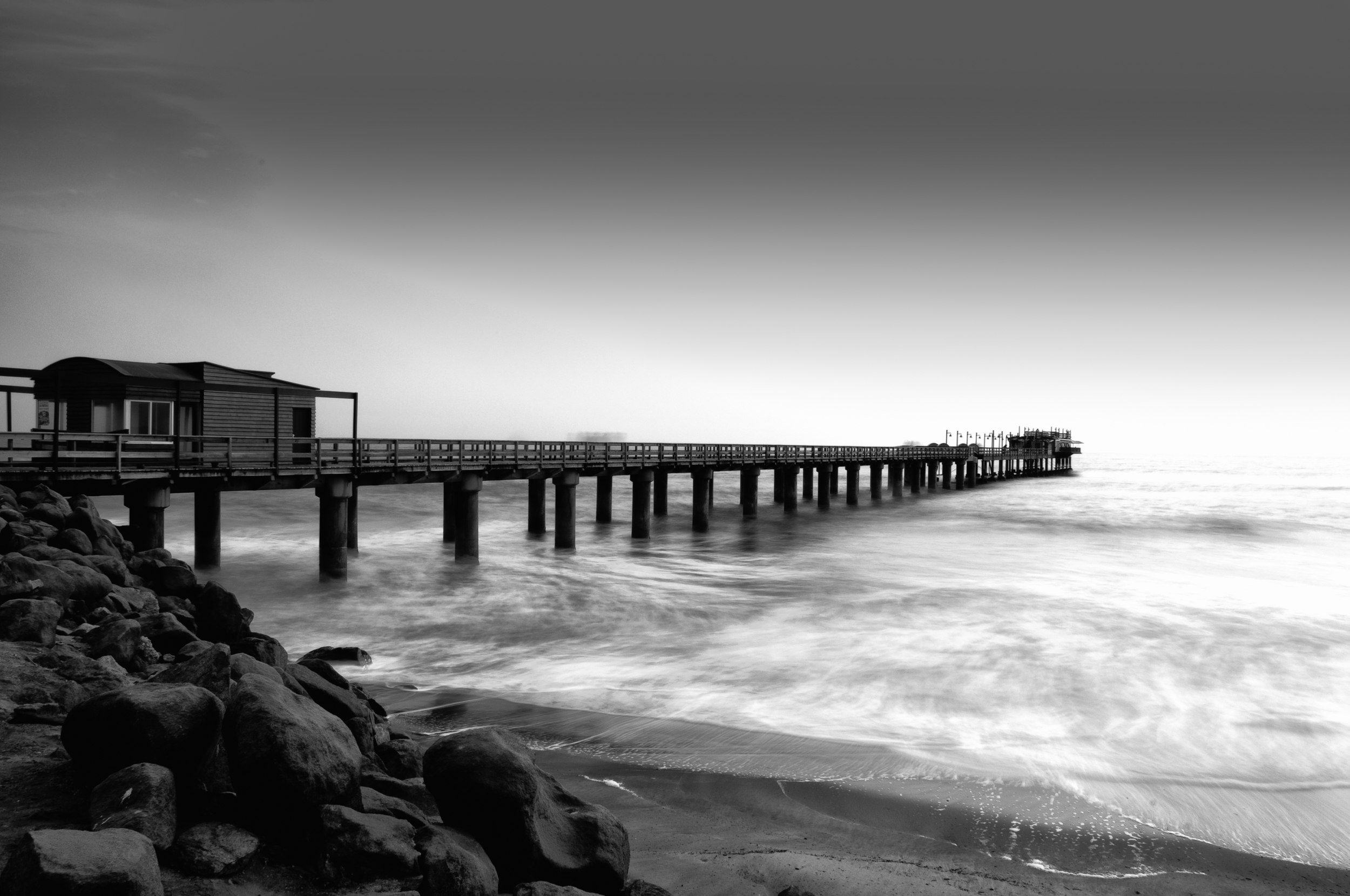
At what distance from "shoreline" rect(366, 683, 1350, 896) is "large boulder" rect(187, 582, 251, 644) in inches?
121

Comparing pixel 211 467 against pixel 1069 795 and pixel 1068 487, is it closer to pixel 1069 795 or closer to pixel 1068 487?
pixel 1069 795

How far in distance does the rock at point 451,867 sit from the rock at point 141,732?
1340 mm

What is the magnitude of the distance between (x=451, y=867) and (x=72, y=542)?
10.9m

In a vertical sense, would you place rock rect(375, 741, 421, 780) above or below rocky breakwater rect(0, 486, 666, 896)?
below

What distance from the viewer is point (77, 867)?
3.32m

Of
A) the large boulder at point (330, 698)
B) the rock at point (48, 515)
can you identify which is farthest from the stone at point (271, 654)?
the rock at point (48, 515)

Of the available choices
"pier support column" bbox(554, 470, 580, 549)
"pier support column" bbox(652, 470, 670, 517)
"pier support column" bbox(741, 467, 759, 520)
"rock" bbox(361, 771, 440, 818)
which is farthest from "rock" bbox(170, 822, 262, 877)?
"pier support column" bbox(741, 467, 759, 520)

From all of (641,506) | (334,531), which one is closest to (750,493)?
(641,506)

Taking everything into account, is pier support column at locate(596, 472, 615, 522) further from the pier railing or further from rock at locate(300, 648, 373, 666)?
rock at locate(300, 648, 373, 666)

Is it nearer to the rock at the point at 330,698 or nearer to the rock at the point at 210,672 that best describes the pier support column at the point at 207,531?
the rock at the point at 330,698

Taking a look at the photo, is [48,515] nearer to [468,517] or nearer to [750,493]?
[468,517]

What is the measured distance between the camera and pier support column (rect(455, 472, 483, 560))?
2406 centimetres

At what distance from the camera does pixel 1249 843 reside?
750cm

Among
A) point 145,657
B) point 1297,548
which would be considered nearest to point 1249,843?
point 145,657
